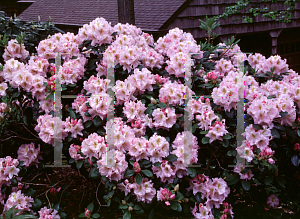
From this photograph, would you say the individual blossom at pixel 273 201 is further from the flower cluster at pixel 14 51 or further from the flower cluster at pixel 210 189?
the flower cluster at pixel 14 51

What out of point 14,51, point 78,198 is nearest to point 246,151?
point 14,51

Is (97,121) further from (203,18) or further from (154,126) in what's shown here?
(203,18)

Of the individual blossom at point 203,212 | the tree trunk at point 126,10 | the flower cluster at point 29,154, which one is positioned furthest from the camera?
the tree trunk at point 126,10

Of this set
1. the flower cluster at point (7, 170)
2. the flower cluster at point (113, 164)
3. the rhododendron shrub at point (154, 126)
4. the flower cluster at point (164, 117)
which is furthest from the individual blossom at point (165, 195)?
the flower cluster at point (7, 170)

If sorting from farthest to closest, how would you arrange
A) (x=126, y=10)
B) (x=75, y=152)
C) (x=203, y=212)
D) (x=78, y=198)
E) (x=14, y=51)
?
(x=126, y=10)
(x=78, y=198)
(x=14, y=51)
(x=75, y=152)
(x=203, y=212)

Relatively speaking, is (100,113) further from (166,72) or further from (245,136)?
(245,136)

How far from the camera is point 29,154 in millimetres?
2172

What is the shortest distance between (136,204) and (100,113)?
0.59 m

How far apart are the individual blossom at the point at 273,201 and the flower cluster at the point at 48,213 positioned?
1.48 metres

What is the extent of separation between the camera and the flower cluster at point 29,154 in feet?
7.06

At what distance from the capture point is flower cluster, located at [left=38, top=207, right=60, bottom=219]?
76.5 inches

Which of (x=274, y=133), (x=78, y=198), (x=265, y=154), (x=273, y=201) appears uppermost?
(x=274, y=133)

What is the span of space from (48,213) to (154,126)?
2.90 feet

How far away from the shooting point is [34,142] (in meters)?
2.27
